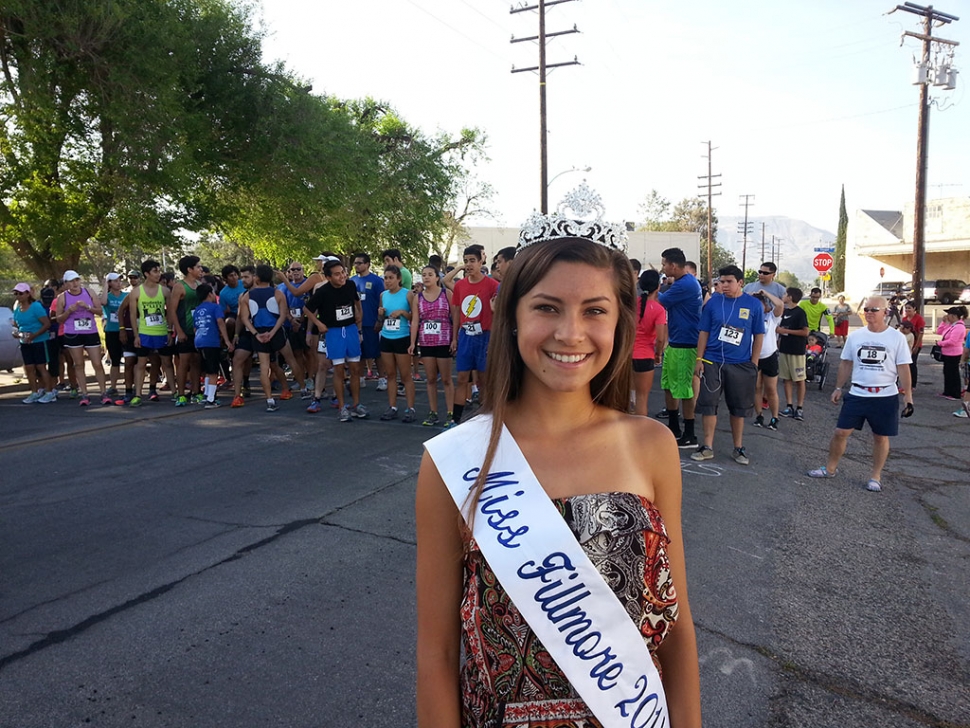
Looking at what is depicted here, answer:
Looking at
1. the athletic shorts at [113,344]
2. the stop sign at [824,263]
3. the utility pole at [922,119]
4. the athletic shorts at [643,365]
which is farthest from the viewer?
the stop sign at [824,263]

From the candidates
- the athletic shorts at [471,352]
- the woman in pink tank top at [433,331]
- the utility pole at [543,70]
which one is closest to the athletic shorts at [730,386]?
the athletic shorts at [471,352]

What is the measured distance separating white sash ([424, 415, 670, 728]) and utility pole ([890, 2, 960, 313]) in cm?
2235

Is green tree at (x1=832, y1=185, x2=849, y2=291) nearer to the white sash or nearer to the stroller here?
the stroller

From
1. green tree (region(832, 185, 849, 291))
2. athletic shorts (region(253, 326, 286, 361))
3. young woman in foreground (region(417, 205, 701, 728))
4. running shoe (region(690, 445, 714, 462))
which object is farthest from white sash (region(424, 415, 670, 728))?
green tree (region(832, 185, 849, 291))

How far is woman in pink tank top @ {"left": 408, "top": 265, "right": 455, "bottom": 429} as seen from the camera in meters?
8.61

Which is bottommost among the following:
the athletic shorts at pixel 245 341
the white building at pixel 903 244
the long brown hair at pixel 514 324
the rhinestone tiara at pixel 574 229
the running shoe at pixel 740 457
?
the running shoe at pixel 740 457

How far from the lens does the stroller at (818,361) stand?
12874 mm

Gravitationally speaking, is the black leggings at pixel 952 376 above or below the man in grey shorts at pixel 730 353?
below

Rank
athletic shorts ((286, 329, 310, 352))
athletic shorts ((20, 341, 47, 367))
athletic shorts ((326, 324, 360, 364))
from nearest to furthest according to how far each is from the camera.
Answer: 1. athletic shorts ((326, 324, 360, 364))
2. athletic shorts ((20, 341, 47, 367))
3. athletic shorts ((286, 329, 310, 352))

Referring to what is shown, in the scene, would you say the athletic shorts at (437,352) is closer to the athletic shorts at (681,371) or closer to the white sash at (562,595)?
the athletic shorts at (681,371)

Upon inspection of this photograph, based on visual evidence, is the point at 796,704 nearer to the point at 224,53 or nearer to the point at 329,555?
the point at 329,555

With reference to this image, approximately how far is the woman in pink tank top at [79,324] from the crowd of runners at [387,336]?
0.07ft

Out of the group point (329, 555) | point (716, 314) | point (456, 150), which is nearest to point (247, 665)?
point (329, 555)

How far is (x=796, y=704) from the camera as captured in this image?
296cm
